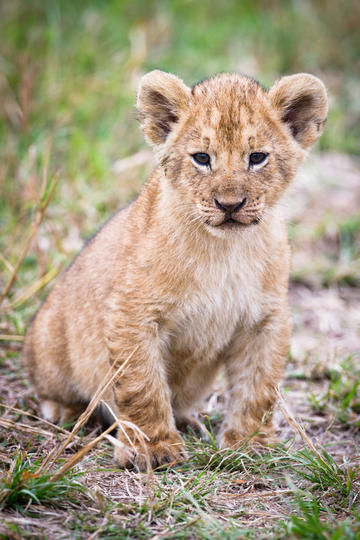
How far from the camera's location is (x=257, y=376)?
477 cm

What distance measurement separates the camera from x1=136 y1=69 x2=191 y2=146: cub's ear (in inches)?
183

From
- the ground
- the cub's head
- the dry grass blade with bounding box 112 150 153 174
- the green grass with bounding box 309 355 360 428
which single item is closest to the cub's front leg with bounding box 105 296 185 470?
the ground

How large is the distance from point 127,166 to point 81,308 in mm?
3939

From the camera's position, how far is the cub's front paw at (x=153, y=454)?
14.6 ft

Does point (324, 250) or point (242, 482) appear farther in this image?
point (324, 250)

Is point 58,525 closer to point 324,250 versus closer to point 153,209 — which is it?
point 153,209

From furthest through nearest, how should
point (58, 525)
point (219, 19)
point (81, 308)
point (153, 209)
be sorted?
point (219, 19), point (81, 308), point (153, 209), point (58, 525)

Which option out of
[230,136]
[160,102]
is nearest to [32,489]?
[230,136]

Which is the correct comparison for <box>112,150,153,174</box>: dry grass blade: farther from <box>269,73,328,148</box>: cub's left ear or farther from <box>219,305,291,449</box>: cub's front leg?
<box>219,305,291,449</box>: cub's front leg

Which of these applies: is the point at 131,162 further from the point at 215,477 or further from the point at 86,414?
the point at 215,477

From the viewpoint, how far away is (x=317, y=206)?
992cm

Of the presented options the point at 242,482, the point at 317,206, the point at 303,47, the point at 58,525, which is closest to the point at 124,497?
the point at 58,525

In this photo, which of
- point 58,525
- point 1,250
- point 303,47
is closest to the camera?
point 58,525

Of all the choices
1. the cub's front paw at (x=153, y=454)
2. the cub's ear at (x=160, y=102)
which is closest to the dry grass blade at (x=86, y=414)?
the cub's front paw at (x=153, y=454)
